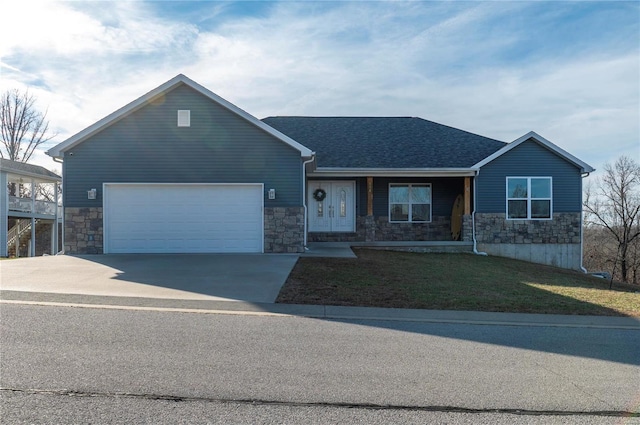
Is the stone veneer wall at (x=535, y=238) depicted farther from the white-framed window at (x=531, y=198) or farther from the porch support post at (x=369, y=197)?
the porch support post at (x=369, y=197)

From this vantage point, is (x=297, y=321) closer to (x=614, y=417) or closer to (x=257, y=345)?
(x=257, y=345)

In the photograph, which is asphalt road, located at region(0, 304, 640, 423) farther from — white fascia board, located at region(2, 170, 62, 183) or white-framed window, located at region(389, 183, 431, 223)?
white fascia board, located at region(2, 170, 62, 183)

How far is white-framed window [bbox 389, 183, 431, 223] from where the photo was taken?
64.5ft

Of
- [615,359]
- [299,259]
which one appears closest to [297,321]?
[615,359]

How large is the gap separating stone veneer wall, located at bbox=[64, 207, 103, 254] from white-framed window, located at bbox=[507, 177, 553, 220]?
14.6 m

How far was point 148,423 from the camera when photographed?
11.8ft

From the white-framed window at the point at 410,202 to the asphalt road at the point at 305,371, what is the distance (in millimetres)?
12799

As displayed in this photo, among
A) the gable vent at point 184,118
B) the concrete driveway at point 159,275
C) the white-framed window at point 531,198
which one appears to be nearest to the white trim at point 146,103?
the gable vent at point 184,118

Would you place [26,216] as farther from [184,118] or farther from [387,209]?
[387,209]

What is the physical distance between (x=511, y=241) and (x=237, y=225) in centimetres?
1049

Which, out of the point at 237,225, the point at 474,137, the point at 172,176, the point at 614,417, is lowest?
the point at 614,417

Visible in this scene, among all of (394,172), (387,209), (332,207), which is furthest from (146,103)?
(387,209)

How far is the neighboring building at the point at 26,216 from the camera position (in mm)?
24797

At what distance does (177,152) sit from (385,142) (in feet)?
31.3
